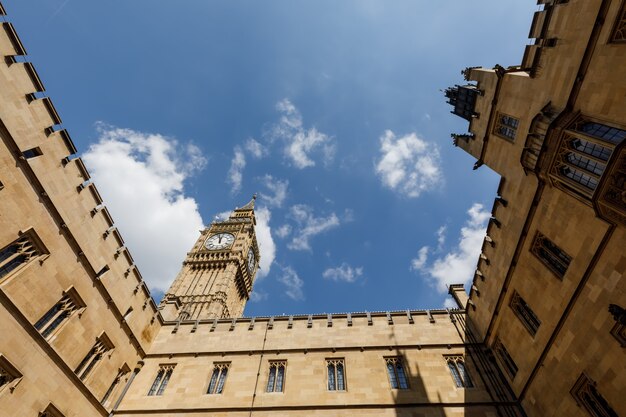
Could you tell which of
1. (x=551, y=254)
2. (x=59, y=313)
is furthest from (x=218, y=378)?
(x=551, y=254)

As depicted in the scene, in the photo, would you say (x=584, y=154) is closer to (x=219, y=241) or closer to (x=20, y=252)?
(x=20, y=252)

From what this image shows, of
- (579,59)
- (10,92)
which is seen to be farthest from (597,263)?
(10,92)

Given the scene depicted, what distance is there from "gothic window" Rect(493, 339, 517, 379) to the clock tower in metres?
33.6

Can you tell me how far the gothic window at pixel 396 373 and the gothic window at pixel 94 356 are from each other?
1383 cm

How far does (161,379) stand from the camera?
1686 cm

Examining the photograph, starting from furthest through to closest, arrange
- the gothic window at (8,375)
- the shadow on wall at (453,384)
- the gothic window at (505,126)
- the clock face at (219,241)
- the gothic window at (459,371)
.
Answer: the clock face at (219,241) < the gothic window at (459,371) < the shadow on wall at (453,384) < the gothic window at (505,126) < the gothic window at (8,375)

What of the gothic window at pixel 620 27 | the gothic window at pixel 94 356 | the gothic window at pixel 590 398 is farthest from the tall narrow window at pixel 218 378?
the gothic window at pixel 620 27

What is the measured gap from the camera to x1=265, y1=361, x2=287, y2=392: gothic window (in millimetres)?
15853

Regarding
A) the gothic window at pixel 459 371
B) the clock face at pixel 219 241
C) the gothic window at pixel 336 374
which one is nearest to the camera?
the gothic window at pixel 459 371

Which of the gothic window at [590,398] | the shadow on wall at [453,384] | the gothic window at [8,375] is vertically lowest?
the gothic window at [590,398]

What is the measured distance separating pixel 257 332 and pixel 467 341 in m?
11.7

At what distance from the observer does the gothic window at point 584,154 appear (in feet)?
27.4

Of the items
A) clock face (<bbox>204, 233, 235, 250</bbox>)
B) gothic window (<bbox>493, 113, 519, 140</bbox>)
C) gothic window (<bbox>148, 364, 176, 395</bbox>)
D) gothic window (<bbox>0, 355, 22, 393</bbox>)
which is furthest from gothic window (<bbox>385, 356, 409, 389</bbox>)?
clock face (<bbox>204, 233, 235, 250</bbox>)

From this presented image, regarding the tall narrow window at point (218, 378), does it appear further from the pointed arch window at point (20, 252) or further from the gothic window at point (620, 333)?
the gothic window at point (620, 333)
